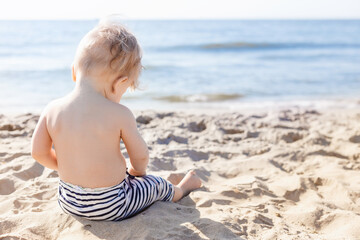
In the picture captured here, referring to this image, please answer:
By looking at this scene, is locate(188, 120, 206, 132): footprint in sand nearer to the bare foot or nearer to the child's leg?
the bare foot

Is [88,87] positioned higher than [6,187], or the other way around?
[88,87]

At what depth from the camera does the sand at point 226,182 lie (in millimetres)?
2117

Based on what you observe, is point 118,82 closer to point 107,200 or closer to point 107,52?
point 107,52

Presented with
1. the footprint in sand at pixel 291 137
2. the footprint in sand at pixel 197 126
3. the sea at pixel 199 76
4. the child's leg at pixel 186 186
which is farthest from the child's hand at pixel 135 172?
the footprint in sand at pixel 291 137

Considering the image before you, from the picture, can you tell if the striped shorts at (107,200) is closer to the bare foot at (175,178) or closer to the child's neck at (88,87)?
the child's neck at (88,87)

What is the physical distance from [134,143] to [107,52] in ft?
1.66

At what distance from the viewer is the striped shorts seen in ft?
6.93

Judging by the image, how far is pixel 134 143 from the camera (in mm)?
2125

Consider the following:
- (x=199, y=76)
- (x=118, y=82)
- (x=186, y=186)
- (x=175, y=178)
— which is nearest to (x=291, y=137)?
(x=175, y=178)

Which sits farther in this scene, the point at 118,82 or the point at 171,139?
the point at 171,139

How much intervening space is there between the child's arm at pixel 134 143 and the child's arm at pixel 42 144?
0.41 meters

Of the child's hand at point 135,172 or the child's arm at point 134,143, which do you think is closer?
the child's arm at point 134,143

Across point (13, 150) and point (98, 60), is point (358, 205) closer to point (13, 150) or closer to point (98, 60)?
point (98, 60)

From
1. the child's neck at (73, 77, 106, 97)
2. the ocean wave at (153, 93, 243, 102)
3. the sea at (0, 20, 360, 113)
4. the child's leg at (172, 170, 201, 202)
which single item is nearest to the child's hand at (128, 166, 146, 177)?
the child's leg at (172, 170, 201, 202)
